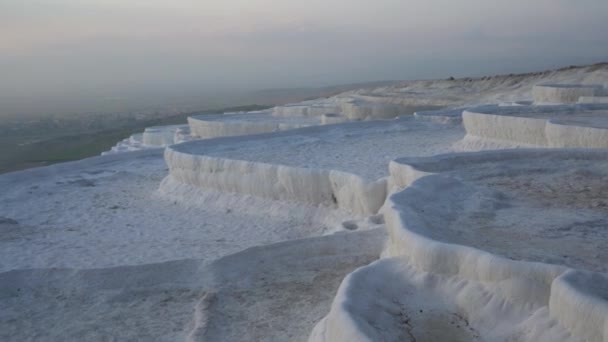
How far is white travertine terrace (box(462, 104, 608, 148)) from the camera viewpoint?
662 centimetres

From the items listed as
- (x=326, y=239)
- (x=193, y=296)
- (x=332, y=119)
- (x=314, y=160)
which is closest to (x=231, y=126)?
(x=332, y=119)

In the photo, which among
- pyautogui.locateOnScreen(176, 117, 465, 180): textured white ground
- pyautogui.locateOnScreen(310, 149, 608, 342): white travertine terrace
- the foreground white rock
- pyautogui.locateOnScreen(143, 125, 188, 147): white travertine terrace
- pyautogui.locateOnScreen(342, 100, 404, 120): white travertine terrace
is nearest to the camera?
pyautogui.locateOnScreen(310, 149, 608, 342): white travertine terrace

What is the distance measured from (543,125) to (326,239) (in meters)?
3.43

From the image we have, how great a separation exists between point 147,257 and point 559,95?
319 inches

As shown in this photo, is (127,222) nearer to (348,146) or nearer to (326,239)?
(326,239)

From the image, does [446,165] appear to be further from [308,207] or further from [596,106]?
[596,106]

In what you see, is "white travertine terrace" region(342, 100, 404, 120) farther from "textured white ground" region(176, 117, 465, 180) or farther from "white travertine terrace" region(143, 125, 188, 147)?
"white travertine terrace" region(143, 125, 188, 147)

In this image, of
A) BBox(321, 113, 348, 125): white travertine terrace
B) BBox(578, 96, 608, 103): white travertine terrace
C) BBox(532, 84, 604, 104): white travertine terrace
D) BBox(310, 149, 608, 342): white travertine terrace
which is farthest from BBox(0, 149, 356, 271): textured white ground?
BBox(532, 84, 604, 104): white travertine terrace

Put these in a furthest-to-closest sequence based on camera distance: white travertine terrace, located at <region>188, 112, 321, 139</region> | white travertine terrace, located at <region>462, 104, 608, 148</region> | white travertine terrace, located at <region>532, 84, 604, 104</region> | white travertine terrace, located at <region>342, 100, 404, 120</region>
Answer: white travertine terrace, located at <region>342, 100, 404, 120</region> → white travertine terrace, located at <region>188, 112, 321, 139</region> → white travertine terrace, located at <region>532, 84, 604, 104</region> → white travertine terrace, located at <region>462, 104, 608, 148</region>

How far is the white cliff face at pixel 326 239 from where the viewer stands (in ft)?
10.3

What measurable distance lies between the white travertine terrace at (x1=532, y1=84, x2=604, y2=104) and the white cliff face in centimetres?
227

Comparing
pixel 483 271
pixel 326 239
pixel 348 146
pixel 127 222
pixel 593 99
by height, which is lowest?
pixel 127 222

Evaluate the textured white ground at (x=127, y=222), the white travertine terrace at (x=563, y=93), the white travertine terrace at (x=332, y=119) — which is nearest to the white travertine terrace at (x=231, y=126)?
the white travertine terrace at (x=332, y=119)

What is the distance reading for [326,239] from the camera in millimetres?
5199
